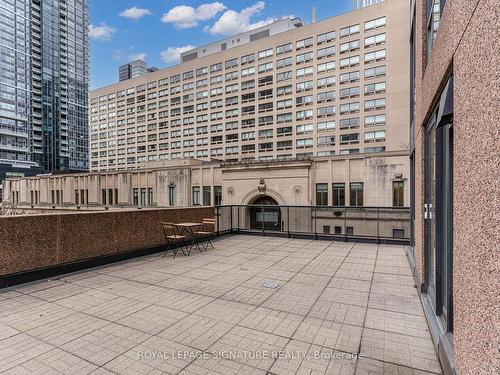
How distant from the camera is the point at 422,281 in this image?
5.38 meters

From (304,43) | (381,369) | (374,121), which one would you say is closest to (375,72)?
(374,121)

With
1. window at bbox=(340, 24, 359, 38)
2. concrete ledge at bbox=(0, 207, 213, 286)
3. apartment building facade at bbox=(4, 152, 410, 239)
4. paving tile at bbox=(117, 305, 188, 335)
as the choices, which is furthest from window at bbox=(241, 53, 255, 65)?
paving tile at bbox=(117, 305, 188, 335)

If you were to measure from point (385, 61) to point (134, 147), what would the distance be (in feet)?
209

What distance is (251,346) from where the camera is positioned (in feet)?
11.9

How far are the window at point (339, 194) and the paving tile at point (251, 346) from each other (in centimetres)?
2557

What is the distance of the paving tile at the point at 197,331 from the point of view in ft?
12.2

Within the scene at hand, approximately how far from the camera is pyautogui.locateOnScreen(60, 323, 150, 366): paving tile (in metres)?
3.41

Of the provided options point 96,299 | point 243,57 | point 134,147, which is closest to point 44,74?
point 134,147

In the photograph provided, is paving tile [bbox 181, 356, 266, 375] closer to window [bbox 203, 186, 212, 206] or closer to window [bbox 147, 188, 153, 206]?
window [bbox 203, 186, 212, 206]

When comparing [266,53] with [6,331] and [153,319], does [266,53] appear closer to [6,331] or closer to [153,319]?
[153,319]

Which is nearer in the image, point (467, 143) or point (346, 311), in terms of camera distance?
point (467, 143)

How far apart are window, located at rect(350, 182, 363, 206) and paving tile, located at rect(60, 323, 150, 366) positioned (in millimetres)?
26350

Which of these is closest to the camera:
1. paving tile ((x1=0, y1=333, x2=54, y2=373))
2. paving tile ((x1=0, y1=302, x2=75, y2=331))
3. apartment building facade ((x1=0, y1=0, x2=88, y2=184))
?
paving tile ((x1=0, y1=333, x2=54, y2=373))

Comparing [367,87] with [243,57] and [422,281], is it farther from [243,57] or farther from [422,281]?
[422,281]
